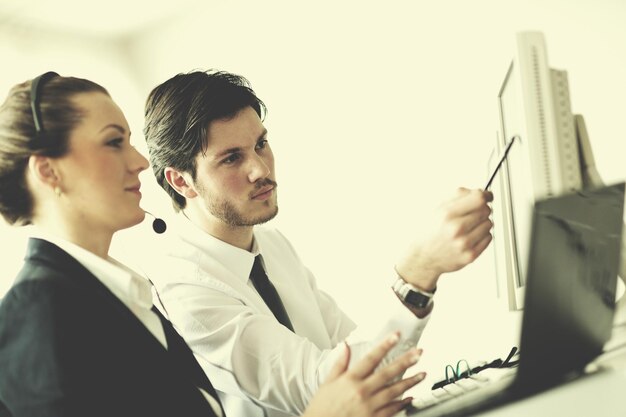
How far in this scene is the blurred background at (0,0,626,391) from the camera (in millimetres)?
2018

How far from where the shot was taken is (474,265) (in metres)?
2.37

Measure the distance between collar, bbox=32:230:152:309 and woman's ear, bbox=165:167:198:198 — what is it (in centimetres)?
59

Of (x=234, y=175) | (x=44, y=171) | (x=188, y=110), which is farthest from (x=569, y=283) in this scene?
(x=188, y=110)

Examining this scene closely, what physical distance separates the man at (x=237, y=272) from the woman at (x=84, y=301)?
0.50ft

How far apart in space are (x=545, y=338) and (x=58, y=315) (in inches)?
27.1

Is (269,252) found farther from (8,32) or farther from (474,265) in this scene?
(8,32)

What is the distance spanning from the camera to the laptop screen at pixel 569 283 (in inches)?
28.1

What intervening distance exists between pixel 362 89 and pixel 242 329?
1739 mm

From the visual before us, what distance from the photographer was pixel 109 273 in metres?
0.99

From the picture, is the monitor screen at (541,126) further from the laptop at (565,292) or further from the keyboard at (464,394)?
the keyboard at (464,394)

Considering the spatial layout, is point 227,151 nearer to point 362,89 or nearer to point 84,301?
point 84,301

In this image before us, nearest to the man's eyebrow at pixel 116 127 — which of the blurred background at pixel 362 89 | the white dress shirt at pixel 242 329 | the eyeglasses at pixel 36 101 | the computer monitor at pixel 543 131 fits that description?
the eyeglasses at pixel 36 101

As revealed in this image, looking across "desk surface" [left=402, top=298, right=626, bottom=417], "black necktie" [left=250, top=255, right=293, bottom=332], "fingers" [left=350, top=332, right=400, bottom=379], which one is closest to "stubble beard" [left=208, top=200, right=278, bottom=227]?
"black necktie" [left=250, top=255, right=293, bottom=332]

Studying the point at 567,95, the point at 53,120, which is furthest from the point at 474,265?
the point at 53,120
